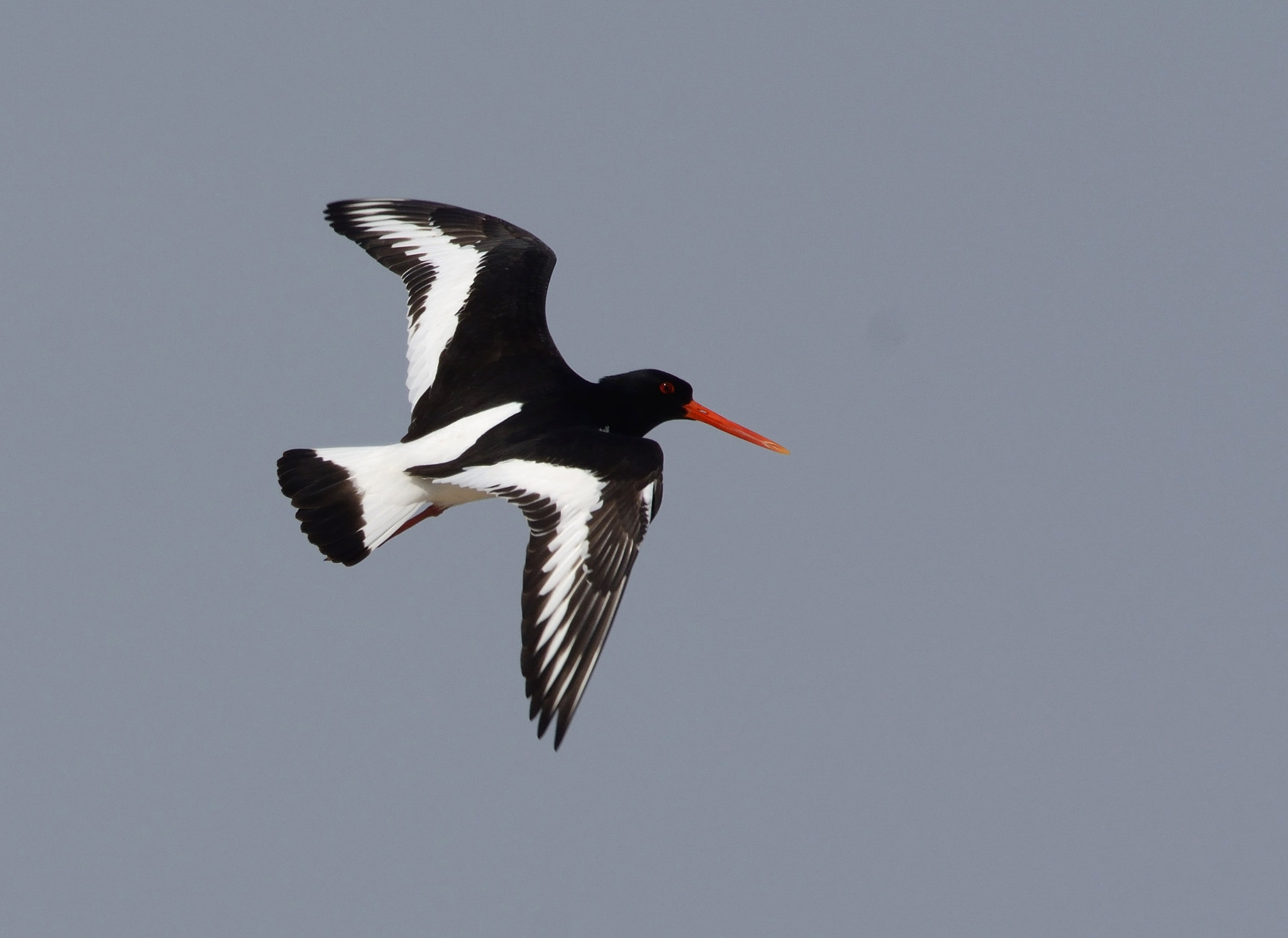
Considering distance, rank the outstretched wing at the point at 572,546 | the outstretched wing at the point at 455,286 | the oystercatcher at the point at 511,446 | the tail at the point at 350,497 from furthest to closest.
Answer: the outstretched wing at the point at 455,286 < the tail at the point at 350,497 < the oystercatcher at the point at 511,446 < the outstretched wing at the point at 572,546

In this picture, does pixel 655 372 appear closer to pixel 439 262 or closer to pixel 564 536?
pixel 439 262

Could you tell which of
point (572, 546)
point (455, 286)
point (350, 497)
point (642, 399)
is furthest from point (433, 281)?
point (572, 546)

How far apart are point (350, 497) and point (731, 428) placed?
10.6 feet

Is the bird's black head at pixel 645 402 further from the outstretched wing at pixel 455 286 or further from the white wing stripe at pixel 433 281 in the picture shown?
the white wing stripe at pixel 433 281

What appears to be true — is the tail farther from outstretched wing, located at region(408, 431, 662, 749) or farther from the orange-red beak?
the orange-red beak

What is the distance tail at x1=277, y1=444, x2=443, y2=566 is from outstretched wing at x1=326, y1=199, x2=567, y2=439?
2.01 feet

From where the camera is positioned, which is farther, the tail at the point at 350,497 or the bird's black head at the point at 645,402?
the bird's black head at the point at 645,402

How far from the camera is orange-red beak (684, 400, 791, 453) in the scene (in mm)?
11242

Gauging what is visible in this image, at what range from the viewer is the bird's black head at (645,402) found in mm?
10617

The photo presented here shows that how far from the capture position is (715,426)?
449 inches

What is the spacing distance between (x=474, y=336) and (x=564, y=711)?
4086 mm

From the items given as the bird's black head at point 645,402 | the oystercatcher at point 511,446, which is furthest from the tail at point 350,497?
the bird's black head at point 645,402

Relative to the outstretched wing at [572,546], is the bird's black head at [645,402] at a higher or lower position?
higher

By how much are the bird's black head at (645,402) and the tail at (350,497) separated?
5.36 ft
